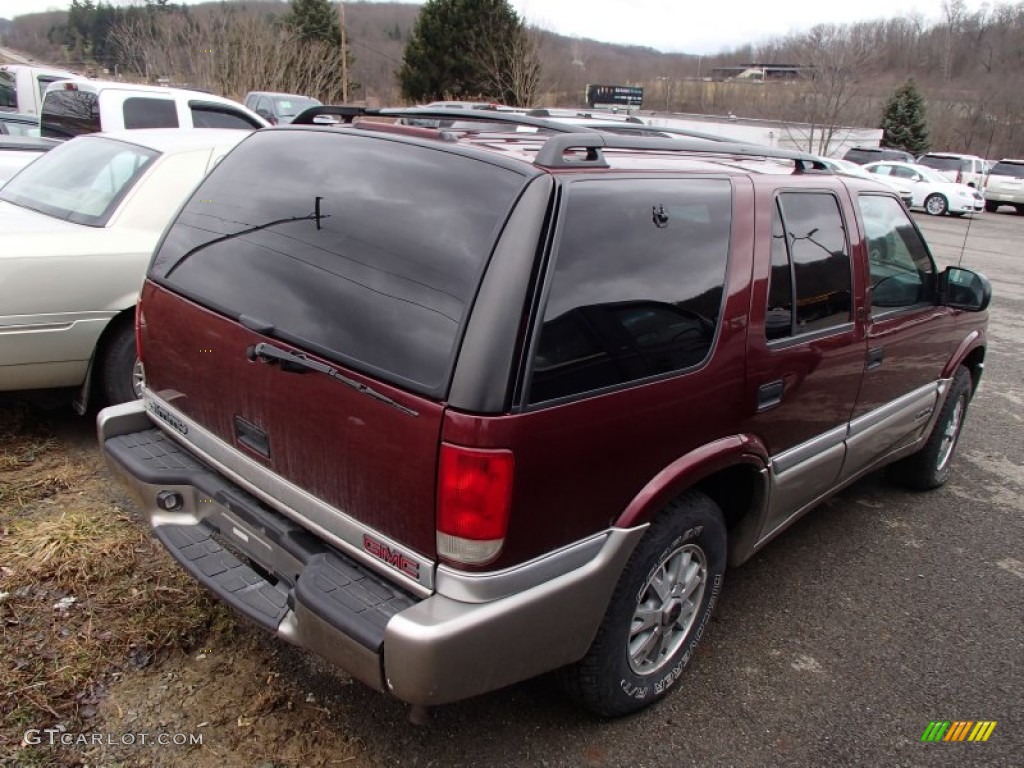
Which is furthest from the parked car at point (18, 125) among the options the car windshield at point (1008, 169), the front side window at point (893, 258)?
the car windshield at point (1008, 169)

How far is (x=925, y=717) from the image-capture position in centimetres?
275

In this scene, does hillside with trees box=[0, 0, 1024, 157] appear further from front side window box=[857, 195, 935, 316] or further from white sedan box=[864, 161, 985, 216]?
white sedan box=[864, 161, 985, 216]

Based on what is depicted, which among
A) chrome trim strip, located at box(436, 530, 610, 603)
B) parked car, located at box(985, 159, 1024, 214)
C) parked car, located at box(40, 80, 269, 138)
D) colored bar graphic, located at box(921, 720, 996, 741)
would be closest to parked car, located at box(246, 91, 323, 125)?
parked car, located at box(40, 80, 269, 138)

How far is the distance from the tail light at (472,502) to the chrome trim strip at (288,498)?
0.38 feet

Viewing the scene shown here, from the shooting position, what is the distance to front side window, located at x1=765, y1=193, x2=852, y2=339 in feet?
9.04

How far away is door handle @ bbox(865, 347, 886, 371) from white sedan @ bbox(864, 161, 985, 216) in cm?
2346

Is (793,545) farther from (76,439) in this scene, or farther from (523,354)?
(76,439)

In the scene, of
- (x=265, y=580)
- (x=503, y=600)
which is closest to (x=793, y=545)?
(x=503, y=600)

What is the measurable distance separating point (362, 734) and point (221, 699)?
491mm

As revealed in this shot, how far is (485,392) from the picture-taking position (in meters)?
1.87

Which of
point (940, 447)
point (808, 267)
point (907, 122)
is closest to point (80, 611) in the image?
point (808, 267)

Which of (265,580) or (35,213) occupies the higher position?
(35,213)

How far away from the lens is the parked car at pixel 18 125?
41.1 feet

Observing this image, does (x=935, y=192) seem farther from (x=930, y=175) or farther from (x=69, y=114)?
(x=69, y=114)
